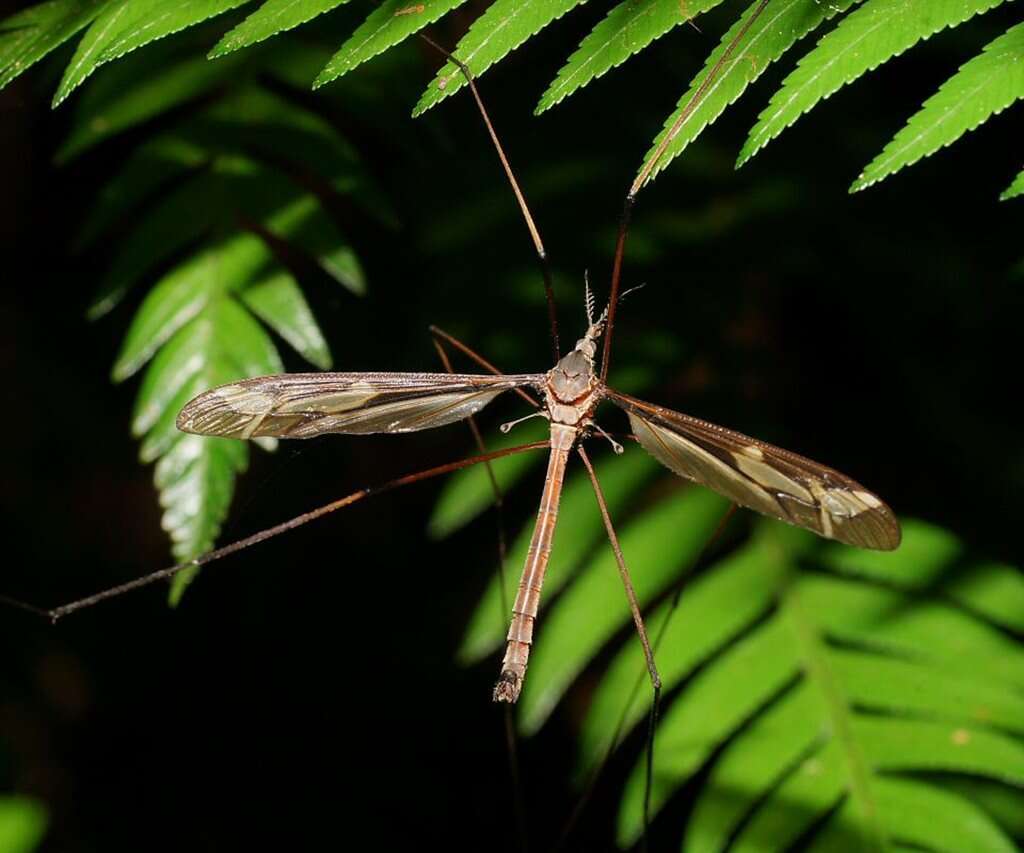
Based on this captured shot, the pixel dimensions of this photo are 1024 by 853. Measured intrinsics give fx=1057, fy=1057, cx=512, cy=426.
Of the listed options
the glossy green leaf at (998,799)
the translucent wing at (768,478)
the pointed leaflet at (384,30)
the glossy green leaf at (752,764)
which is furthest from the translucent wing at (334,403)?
the glossy green leaf at (998,799)

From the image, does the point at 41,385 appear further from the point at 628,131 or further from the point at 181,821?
Result: the point at 628,131

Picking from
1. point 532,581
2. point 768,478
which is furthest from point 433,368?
point 768,478

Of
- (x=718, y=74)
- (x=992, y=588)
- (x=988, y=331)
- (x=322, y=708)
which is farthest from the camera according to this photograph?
(x=322, y=708)

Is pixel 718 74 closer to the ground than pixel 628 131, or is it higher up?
closer to the ground

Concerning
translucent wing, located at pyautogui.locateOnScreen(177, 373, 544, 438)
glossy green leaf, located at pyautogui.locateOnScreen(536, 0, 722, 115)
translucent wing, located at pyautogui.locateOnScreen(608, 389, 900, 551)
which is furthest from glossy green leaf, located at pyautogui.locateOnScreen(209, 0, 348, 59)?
translucent wing, located at pyautogui.locateOnScreen(608, 389, 900, 551)

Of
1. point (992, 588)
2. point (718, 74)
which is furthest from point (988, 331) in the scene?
point (718, 74)

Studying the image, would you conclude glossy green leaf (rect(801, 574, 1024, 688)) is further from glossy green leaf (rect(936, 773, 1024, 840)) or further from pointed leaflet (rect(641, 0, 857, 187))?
pointed leaflet (rect(641, 0, 857, 187))

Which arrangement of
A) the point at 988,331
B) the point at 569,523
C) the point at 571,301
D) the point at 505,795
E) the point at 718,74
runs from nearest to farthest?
the point at 718,74 < the point at 569,523 < the point at 571,301 < the point at 988,331 < the point at 505,795

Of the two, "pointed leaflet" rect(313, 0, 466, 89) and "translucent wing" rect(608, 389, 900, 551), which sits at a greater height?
"pointed leaflet" rect(313, 0, 466, 89)
